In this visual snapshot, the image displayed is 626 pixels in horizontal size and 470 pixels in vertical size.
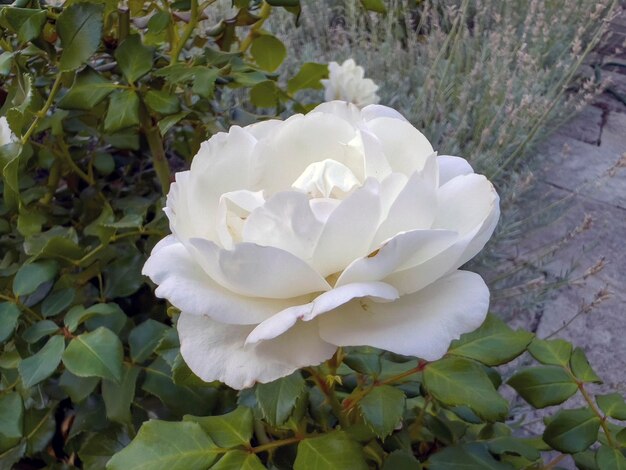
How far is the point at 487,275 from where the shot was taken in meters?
1.88

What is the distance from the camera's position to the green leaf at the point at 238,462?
54cm

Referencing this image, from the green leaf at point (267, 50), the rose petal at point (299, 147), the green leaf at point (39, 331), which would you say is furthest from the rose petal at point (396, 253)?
the green leaf at point (267, 50)

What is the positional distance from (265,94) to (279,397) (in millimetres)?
496

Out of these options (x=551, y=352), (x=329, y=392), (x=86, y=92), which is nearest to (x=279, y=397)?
(x=329, y=392)

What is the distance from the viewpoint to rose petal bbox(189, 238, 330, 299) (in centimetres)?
41

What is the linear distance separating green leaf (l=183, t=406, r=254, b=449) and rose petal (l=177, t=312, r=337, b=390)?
0.15 metres

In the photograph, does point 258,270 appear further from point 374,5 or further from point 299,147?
point 374,5

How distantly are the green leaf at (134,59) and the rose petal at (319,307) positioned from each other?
0.48 meters

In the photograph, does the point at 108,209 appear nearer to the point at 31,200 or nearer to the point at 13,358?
the point at 31,200

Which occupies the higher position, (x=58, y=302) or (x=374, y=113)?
(x=374, y=113)

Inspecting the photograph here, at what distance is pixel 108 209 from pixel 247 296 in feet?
1.74

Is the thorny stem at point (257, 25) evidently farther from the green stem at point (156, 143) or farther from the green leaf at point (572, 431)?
the green leaf at point (572, 431)

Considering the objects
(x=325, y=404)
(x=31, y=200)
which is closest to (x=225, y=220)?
(x=325, y=404)

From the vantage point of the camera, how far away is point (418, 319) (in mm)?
446
